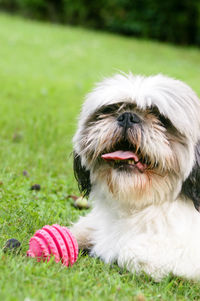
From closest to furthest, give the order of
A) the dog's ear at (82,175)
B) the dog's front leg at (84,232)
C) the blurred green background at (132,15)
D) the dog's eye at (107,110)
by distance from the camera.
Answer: the dog's eye at (107,110)
the dog's ear at (82,175)
the dog's front leg at (84,232)
the blurred green background at (132,15)

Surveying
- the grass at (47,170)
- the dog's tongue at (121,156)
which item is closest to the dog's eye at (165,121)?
the dog's tongue at (121,156)

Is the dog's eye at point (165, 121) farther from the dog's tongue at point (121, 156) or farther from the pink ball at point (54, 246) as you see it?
the pink ball at point (54, 246)

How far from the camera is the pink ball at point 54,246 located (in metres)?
2.79

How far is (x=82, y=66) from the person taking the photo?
15.6 m

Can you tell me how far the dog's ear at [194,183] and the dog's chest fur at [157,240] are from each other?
0.24 ft

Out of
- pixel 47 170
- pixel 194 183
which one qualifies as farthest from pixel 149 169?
pixel 47 170

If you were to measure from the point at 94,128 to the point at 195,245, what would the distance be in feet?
3.03

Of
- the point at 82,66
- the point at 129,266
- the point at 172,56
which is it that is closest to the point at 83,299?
the point at 129,266

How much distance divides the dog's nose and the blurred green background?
23905 mm

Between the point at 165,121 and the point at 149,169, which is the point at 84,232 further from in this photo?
the point at 165,121

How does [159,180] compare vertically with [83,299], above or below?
above

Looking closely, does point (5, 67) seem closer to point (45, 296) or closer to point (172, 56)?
point (172, 56)

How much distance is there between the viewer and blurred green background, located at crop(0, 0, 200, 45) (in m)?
27.5

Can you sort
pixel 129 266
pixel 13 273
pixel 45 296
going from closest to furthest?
pixel 45 296, pixel 13 273, pixel 129 266
